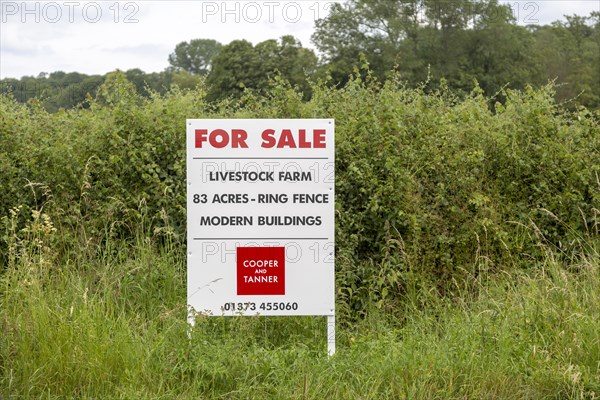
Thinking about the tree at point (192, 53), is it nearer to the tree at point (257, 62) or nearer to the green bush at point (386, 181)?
the tree at point (257, 62)

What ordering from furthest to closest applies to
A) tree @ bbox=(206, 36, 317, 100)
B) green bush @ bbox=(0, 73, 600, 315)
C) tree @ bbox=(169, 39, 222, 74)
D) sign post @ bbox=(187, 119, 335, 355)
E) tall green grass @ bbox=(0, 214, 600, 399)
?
tree @ bbox=(169, 39, 222, 74), tree @ bbox=(206, 36, 317, 100), green bush @ bbox=(0, 73, 600, 315), sign post @ bbox=(187, 119, 335, 355), tall green grass @ bbox=(0, 214, 600, 399)

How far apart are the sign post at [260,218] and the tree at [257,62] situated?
3957 centimetres

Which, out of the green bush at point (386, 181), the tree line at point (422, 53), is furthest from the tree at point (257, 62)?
the green bush at point (386, 181)

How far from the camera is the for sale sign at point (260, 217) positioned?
5352mm

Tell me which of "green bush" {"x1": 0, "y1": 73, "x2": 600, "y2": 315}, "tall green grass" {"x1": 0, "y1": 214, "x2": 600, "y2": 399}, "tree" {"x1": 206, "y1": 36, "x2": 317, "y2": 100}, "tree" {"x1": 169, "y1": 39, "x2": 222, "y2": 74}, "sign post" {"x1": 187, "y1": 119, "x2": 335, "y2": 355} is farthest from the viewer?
"tree" {"x1": 169, "y1": 39, "x2": 222, "y2": 74}

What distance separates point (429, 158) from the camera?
7.36 meters

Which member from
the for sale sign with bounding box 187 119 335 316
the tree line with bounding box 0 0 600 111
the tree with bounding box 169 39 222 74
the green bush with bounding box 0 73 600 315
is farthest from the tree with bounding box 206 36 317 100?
the tree with bounding box 169 39 222 74

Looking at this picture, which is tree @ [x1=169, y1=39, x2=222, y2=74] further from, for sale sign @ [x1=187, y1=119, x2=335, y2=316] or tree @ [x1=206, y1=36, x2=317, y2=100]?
for sale sign @ [x1=187, y1=119, x2=335, y2=316]

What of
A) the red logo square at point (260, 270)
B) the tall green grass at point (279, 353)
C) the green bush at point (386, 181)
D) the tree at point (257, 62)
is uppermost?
the tree at point (257, 62)

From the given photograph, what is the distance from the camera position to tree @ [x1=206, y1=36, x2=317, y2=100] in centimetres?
4616

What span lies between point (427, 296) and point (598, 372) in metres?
2.09

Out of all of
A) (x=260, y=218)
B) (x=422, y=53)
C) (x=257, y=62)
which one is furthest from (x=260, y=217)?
(x=422, y=53)

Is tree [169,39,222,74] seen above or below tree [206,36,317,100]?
above

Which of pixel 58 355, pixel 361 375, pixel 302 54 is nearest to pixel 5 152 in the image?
pixel 58 355
